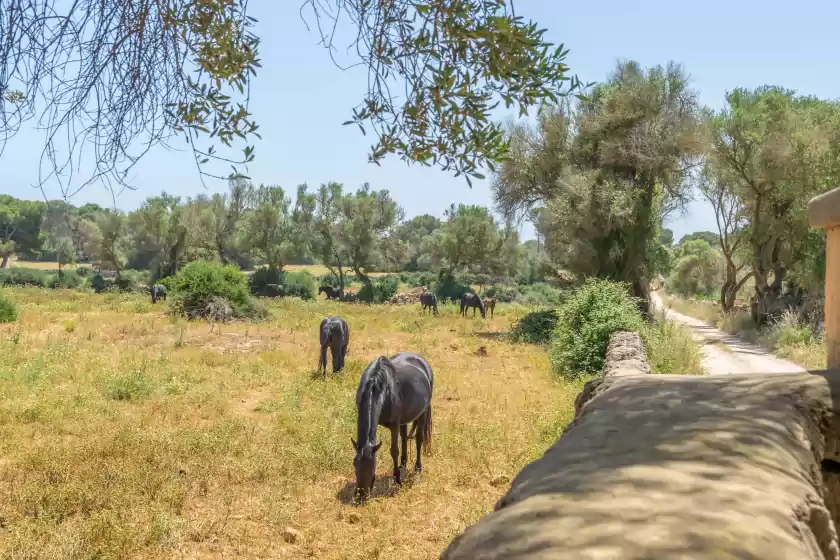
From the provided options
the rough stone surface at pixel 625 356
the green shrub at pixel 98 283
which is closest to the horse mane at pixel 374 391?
the rough stone surface at pixel 625 356

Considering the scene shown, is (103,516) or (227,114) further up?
(227,114)

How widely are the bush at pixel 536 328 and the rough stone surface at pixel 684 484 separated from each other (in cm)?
1755

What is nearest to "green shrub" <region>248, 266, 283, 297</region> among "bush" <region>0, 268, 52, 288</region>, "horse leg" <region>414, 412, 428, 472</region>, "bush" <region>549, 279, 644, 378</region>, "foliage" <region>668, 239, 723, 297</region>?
"bush" <region>0, 268, 52, 288</region>

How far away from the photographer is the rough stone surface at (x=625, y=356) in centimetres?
782

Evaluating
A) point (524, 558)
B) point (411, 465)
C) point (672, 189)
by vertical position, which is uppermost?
point (672, 189)

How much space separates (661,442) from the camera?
7.14ft

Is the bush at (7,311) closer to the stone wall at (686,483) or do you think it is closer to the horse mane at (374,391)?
the horse mane at (374,391)

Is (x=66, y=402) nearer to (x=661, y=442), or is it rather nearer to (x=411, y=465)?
(x=411, y=465)

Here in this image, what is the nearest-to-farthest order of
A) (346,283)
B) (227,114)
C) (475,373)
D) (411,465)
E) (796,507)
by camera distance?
(796,507) → (227,114) → (411,465) → (475,373) → (346,283)

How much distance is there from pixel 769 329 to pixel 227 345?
19.3 metres

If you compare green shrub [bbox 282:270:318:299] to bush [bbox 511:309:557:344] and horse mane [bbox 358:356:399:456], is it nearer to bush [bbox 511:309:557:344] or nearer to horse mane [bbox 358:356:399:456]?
bush [bbox 511:309:557:344]

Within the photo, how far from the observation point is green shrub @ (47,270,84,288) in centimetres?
4500

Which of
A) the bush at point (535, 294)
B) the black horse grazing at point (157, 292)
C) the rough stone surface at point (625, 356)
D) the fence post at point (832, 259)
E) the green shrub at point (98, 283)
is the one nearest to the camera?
the fence post at point (832, 259)

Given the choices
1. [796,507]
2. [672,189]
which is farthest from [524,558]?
[672,189]
